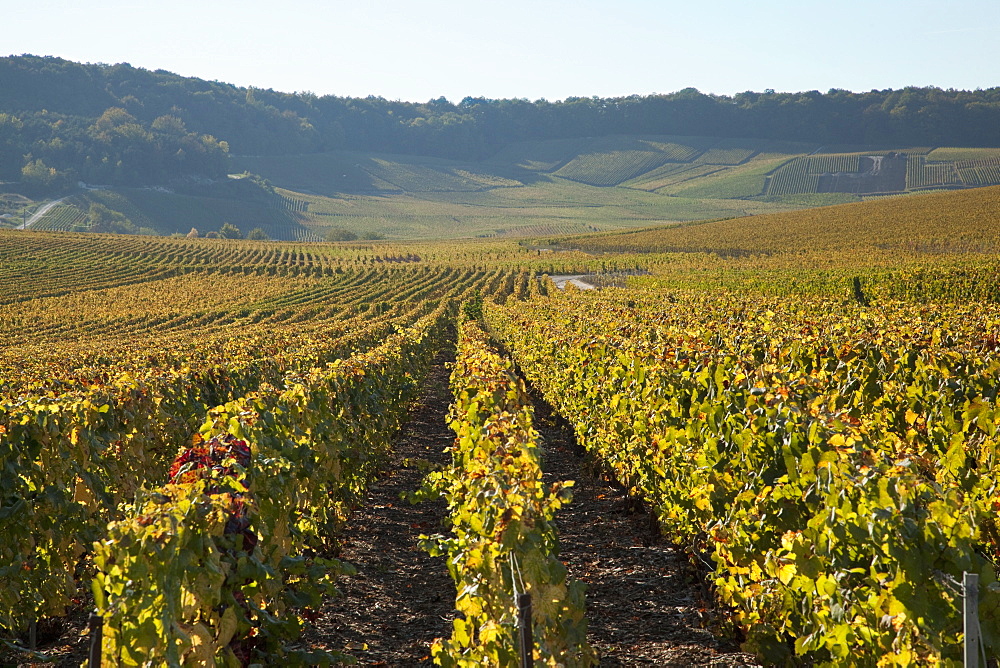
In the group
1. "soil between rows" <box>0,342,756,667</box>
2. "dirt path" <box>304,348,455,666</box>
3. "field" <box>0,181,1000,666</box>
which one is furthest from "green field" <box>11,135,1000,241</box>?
"soil between rows" <box>0,342,756,667</box>

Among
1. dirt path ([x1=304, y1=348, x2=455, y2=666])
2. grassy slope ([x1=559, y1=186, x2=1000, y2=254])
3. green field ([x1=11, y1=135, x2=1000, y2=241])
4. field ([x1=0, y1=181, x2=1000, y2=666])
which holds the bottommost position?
dirt path ([x1=304, y1=348, x2=455, y2=666])

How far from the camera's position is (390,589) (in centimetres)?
621

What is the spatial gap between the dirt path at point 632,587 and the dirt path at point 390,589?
1.12 meters

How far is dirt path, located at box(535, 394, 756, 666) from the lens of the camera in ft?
16.0

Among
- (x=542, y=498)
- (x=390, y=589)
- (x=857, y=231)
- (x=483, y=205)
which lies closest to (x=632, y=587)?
(x=390, y=589)

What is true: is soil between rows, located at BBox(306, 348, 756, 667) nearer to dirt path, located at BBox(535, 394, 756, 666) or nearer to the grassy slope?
dirt path, located at BBox(535, 394, 756, 666)

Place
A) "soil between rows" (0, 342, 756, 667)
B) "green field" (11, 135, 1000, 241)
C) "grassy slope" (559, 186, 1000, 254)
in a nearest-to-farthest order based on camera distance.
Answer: "soil between rows" (0, 342, 756, 667) → "grassy slope" (559, 186, 1000, 254) → "green field" (11, 135, 1000, 241)

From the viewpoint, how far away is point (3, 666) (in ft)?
13.9

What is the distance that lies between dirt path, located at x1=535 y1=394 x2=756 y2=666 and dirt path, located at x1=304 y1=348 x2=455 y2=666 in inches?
44.0

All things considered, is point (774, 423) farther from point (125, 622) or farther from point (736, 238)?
point (736, 238)

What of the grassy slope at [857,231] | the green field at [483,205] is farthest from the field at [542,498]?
the green field at [483,205]

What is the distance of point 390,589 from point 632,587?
6.15 ft

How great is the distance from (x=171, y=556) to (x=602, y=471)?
6.45 meters

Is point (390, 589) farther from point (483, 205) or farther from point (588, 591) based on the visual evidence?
point (483, 205)
